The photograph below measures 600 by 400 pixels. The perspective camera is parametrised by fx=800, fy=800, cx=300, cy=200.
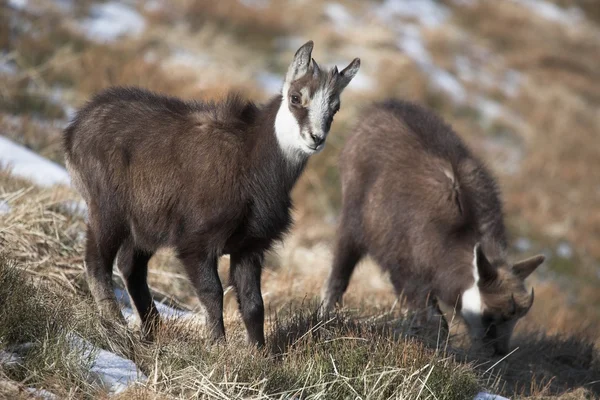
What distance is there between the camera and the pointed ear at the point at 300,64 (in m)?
5.69

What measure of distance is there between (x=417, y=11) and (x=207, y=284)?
67.0 ft

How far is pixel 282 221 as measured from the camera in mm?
5777

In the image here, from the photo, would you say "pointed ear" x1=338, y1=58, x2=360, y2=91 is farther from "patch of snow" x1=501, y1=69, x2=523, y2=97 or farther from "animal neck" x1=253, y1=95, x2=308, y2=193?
"patch of snow" x1=501, y1=69, x2=523, y2=97

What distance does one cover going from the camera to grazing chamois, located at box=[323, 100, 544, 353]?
740cm

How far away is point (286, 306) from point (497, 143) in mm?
13668

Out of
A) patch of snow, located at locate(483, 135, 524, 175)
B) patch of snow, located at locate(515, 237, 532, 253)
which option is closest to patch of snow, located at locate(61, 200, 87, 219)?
patch of snow, located at locate(515, 237, 532, 253)

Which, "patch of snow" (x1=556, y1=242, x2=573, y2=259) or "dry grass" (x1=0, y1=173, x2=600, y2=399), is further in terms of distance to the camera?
"patch of snow" (x1=556, y1=242, x2=573, y2=259)

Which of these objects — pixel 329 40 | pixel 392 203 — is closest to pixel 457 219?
pixel 392 203

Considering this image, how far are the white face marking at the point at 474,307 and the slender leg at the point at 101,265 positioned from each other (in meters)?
3.34

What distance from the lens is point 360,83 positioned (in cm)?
1778

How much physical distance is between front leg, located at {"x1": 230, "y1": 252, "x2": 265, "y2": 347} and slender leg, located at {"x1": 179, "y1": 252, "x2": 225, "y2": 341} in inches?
8.2

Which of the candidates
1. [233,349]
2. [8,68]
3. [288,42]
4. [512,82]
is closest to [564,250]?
[288,42]

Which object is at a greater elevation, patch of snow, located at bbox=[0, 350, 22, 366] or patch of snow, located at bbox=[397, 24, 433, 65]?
patch of snow, located at bbox=[0, 350, 22, 366]

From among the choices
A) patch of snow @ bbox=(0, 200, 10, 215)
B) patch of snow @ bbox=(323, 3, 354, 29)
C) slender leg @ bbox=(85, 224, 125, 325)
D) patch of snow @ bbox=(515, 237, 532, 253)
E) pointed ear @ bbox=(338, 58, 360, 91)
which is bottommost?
patch of snow @ bbox=(515, 237, 532, 253)
